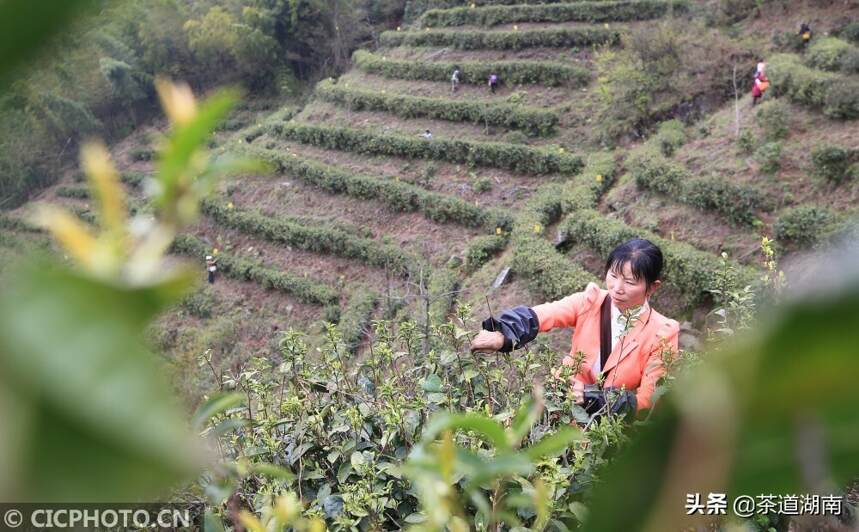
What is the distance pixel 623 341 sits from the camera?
4.36 feet

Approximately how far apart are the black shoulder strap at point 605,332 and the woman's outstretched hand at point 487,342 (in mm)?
428

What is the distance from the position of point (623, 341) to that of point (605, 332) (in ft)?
1.17

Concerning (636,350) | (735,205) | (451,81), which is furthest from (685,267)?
(451,81)

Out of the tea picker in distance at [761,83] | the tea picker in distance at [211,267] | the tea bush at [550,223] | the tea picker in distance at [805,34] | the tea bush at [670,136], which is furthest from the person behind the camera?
the tea picker in distance at [211,267]

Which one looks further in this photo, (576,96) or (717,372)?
(576,96)

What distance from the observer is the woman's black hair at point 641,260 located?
1.70m

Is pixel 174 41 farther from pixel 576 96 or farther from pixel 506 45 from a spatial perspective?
pixel 576 96

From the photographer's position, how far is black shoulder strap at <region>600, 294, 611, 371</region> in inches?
65.5

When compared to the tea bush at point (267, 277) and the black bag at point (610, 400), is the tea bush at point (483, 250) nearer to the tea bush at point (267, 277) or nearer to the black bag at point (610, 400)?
the tea bush at point (267, 277)

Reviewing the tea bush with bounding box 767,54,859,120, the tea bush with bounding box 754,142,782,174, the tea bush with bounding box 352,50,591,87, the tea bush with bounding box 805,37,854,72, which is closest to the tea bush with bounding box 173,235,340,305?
the tea bush with bounding box 352,50,591,87

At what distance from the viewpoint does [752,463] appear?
198 mm

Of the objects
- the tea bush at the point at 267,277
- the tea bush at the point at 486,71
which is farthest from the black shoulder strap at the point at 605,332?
the tea bush at the point at 486,71

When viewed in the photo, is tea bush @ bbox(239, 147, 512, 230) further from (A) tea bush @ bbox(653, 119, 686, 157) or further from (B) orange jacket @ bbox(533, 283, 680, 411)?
(B) orange jacket @ bbox(533, 283, 680, 411)

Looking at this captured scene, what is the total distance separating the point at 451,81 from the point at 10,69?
451 inches
